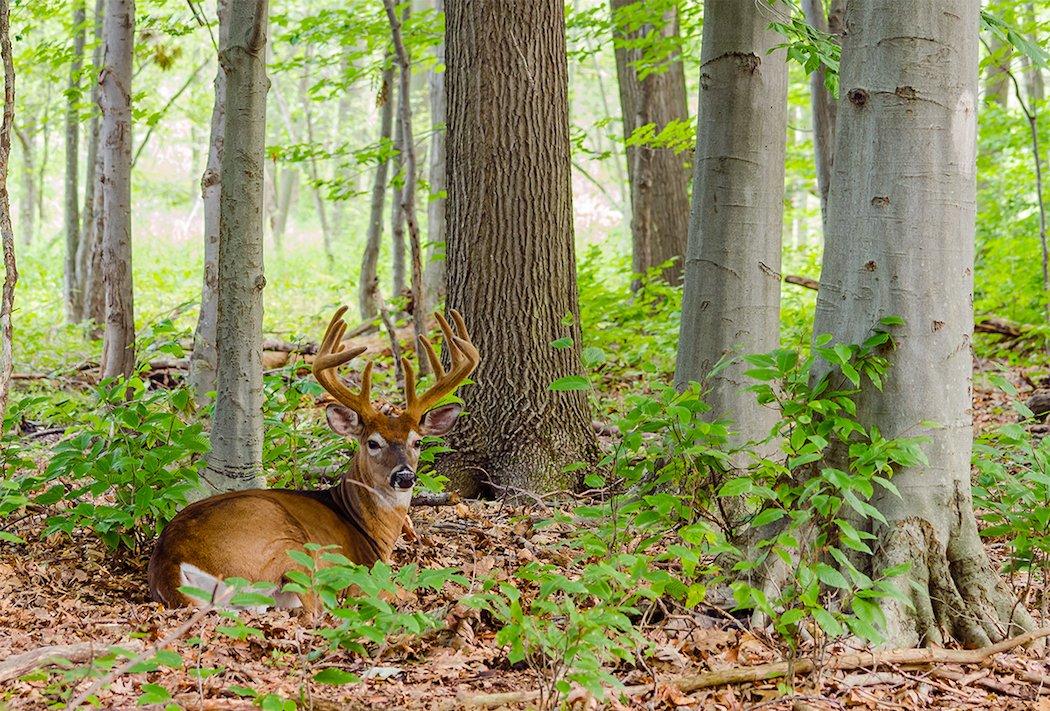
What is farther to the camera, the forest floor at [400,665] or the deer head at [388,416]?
the deer head at [388,416]

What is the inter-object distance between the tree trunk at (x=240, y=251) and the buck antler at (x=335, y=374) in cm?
32

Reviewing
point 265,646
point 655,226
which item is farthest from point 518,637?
point 655,226

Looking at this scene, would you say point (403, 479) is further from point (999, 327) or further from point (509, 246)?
point (999, 327)

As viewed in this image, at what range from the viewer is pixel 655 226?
11.6 metres

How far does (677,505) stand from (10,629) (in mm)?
2497

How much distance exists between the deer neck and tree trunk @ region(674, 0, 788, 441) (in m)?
1.58

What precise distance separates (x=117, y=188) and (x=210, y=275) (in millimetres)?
1164

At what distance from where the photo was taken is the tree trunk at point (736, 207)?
502 cm

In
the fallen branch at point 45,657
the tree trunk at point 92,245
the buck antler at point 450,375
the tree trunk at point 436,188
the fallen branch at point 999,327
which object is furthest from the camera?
the tree trunk at point 92,245

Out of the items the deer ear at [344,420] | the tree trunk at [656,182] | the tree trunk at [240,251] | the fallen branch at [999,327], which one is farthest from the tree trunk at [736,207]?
the tree trunk at [656,182]

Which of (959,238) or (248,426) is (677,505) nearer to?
(959,238)

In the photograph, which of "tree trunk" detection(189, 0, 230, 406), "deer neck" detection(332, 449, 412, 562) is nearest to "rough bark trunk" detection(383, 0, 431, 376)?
"tree trunk" detection(189, 0, 230, 406)

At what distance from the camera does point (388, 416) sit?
535cm

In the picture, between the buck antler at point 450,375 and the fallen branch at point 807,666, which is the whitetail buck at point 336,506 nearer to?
the buck antler at point 450,375
